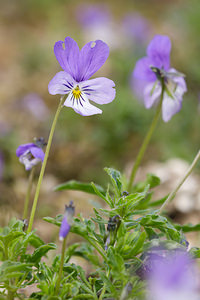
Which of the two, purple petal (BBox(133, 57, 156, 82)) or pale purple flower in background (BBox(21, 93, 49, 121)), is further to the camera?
pale purple flower in background (BBox(21, 93, 49, 121))

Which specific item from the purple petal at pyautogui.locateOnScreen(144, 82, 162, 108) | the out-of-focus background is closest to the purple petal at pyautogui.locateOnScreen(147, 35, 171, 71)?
the purple petal at pyautogui.locateOnScreen(144, 82, 162, 108)

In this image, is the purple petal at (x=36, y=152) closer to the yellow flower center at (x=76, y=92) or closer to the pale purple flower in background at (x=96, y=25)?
the yellow flower center at (x=76, y=92)

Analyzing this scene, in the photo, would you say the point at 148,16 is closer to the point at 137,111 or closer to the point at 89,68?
the point at 137,111

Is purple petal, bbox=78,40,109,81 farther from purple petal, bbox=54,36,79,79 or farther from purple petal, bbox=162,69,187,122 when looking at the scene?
purple petal, bbox=162,69,187,122

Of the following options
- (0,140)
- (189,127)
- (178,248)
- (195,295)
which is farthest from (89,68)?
(189,127)

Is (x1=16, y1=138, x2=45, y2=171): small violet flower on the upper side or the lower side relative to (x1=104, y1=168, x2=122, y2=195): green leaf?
upper
